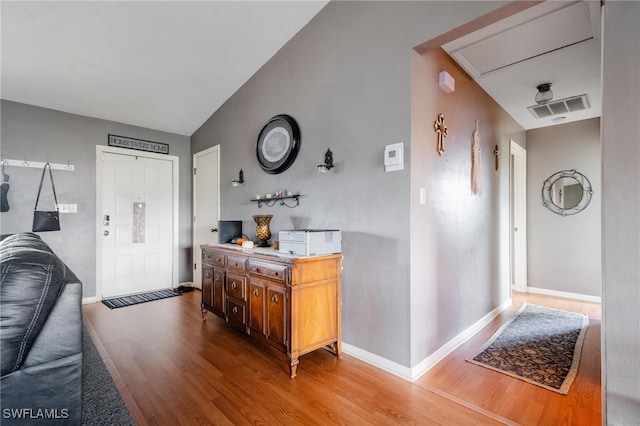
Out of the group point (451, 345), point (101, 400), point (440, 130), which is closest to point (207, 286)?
point (101, 400)

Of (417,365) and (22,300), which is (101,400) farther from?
(417,365)

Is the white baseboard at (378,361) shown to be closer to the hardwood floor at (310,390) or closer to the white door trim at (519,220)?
the hardwood floor at (310,390)

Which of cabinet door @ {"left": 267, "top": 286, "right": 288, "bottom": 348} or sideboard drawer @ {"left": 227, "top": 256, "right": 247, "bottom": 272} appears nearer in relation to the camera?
cabinet door @ {"left": 267, "top": 286, "right": 288, "bottom": 348}

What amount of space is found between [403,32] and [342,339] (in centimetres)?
237

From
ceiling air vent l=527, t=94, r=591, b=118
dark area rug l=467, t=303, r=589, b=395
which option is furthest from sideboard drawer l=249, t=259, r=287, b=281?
ceiling air vent l=527, t=94, r=591, b=118

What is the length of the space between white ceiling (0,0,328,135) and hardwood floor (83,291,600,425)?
265cm

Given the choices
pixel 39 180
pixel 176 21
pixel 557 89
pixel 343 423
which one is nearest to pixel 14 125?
pixel 39 180

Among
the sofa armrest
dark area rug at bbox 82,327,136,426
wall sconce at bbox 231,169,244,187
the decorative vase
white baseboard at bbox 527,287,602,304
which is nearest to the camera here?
the sofa armrest

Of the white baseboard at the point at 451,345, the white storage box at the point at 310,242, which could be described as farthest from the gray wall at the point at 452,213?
the white storage box at the point at 310,242

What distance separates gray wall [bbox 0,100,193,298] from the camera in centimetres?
339

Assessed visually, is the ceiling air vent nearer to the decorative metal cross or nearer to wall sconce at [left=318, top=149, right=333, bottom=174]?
the decorative metal cross

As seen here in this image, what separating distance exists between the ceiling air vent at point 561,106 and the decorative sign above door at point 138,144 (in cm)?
492

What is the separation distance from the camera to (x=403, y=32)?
7.00 feet

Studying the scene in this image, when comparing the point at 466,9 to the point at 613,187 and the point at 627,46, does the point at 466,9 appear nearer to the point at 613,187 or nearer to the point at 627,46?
the point at 627,46
